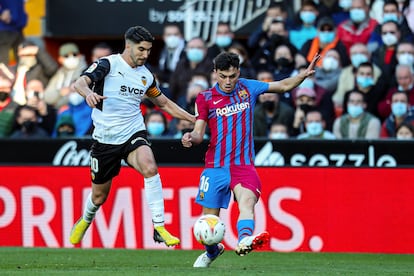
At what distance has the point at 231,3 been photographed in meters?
20.3

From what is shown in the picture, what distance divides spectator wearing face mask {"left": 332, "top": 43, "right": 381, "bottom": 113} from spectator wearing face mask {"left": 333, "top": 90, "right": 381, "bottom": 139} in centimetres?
52

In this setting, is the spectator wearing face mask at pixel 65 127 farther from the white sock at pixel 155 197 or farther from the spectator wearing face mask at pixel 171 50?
the white sock at pixel 155 197

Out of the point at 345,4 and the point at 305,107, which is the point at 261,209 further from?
the point at 345,4

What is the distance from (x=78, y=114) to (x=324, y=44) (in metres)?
3.90

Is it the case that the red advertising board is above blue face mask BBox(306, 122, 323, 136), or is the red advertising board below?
below

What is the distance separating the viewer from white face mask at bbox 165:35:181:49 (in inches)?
741

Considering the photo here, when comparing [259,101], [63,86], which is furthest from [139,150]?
[63,86]

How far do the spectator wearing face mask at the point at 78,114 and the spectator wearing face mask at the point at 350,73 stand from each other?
3.72m

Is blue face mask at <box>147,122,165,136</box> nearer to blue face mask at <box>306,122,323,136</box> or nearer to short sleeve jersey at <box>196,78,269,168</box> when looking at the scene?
blue face mask at <box>306,122,323,136</box>

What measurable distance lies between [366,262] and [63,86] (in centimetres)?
758

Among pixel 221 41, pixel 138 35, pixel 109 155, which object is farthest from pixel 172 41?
pixel 138 35

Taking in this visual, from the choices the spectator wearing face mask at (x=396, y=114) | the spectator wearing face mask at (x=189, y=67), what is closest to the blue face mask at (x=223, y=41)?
the spectator wearing face mask at (x=189, y=67)

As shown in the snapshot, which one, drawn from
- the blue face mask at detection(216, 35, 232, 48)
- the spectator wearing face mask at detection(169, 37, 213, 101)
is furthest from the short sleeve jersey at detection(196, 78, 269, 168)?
the blue face mask at detection(216, 35, 232, 48)

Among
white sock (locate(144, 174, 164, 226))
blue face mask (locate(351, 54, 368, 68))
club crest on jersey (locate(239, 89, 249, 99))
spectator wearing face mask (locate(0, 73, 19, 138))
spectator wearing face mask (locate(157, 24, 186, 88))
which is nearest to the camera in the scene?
club crest on jersey (locate(239, 89, 249, 99))
